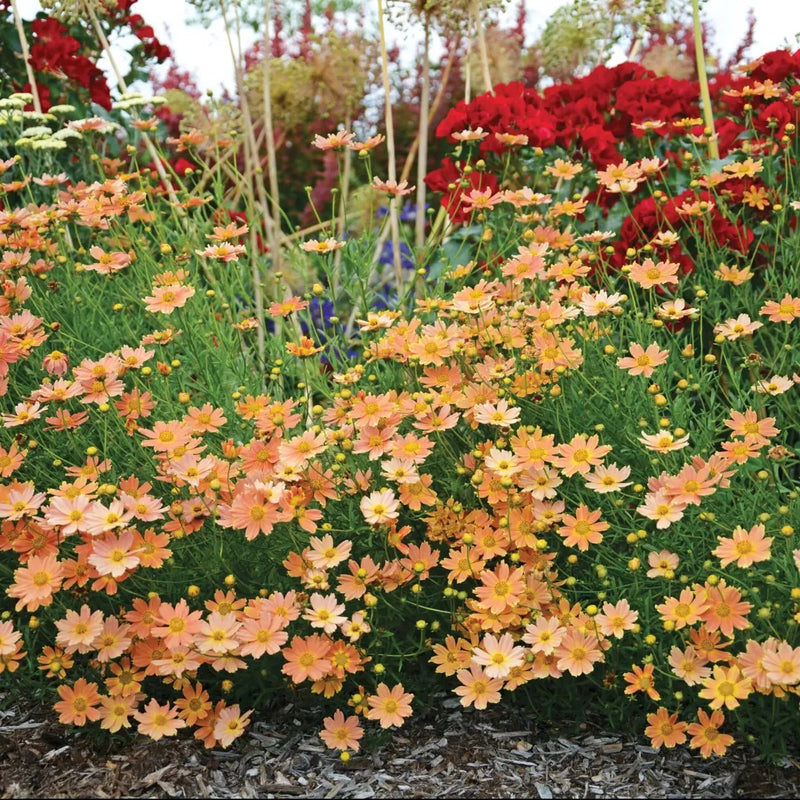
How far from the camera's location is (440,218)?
3.70m

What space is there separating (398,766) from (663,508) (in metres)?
0.86

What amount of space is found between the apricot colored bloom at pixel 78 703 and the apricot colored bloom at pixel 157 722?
110 mm

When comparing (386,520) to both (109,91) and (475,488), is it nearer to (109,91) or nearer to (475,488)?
(475,488)

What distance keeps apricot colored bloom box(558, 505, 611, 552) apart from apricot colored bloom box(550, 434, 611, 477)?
0.31 ft

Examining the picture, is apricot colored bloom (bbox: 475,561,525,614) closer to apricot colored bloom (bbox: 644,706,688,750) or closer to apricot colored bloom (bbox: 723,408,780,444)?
apricot colored bloom (bbox: 644,706,688,750)

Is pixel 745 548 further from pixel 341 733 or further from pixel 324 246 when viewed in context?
pixel 324 246

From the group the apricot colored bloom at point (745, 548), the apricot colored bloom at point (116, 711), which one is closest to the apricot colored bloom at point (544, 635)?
the apricot colored bloom at point (745, 548)

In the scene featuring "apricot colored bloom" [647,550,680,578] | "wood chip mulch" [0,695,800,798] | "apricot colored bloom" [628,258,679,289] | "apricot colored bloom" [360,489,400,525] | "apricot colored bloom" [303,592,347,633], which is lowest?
"wood chip mulch" [0,695,800,798]

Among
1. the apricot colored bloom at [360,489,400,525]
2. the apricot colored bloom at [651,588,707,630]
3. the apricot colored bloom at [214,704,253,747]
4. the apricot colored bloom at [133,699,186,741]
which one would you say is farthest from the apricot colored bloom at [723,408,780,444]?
the apricot colored bloom at [133,699,186,741]

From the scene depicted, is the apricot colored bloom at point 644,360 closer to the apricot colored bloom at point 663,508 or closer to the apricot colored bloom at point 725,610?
the apricot colored bloom at point 663,508

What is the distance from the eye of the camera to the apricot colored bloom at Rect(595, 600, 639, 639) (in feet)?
7.43

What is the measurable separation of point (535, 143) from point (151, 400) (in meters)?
1.93

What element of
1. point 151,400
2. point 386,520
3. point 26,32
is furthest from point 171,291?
point 26,32

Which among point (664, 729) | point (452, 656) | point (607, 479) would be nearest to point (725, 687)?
point (664, 729)
